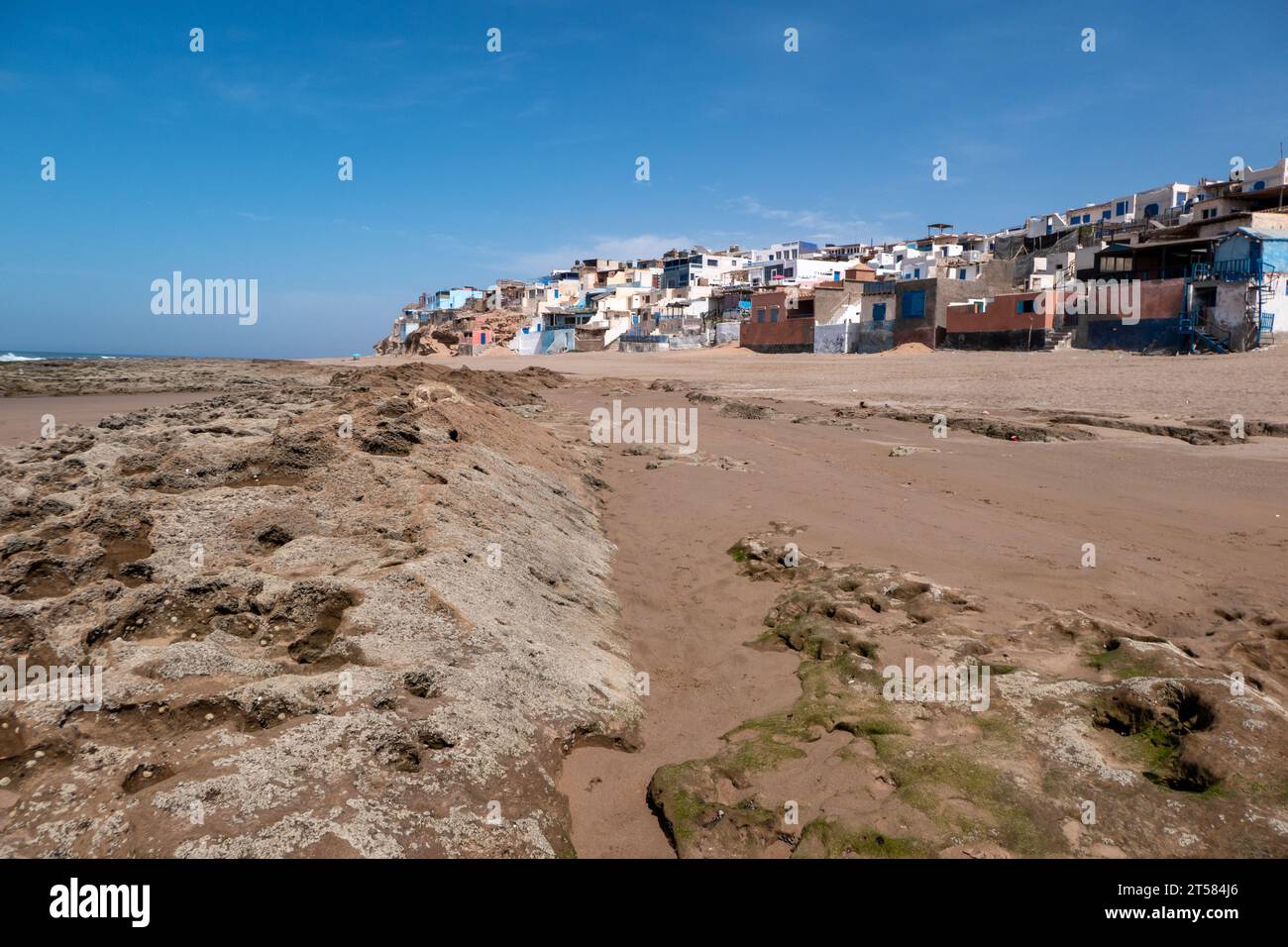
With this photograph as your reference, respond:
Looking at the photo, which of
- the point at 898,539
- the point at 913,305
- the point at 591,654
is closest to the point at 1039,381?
the point at 898,539

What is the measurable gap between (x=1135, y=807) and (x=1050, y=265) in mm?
50105

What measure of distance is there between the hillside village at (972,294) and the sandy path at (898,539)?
69.8 feet

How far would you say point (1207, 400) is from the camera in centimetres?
1512

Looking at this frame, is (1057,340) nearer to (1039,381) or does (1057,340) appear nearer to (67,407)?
(1039,381)

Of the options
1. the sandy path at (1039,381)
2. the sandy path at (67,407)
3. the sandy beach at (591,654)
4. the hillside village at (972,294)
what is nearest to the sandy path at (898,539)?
the sandy beach at (591,654)

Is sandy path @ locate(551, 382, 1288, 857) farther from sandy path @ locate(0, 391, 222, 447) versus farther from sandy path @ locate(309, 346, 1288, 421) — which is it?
sandy path @ locate(0, 391, 222, 447)

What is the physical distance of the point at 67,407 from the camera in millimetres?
17344

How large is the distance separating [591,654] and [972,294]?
40.3m

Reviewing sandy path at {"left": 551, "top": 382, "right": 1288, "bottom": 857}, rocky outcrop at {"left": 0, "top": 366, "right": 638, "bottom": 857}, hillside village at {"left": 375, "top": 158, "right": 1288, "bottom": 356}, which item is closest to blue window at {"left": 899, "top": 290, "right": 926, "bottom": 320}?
hillside village at {"left": 375, "top": 158, "right": 1288, "bottom": 356}

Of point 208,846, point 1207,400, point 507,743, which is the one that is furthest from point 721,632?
point 1207,400

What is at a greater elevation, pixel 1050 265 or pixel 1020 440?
pixel 1050 265

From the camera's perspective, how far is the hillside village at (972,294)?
1125 inches

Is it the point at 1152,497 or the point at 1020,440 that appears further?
the point at 1020,440
